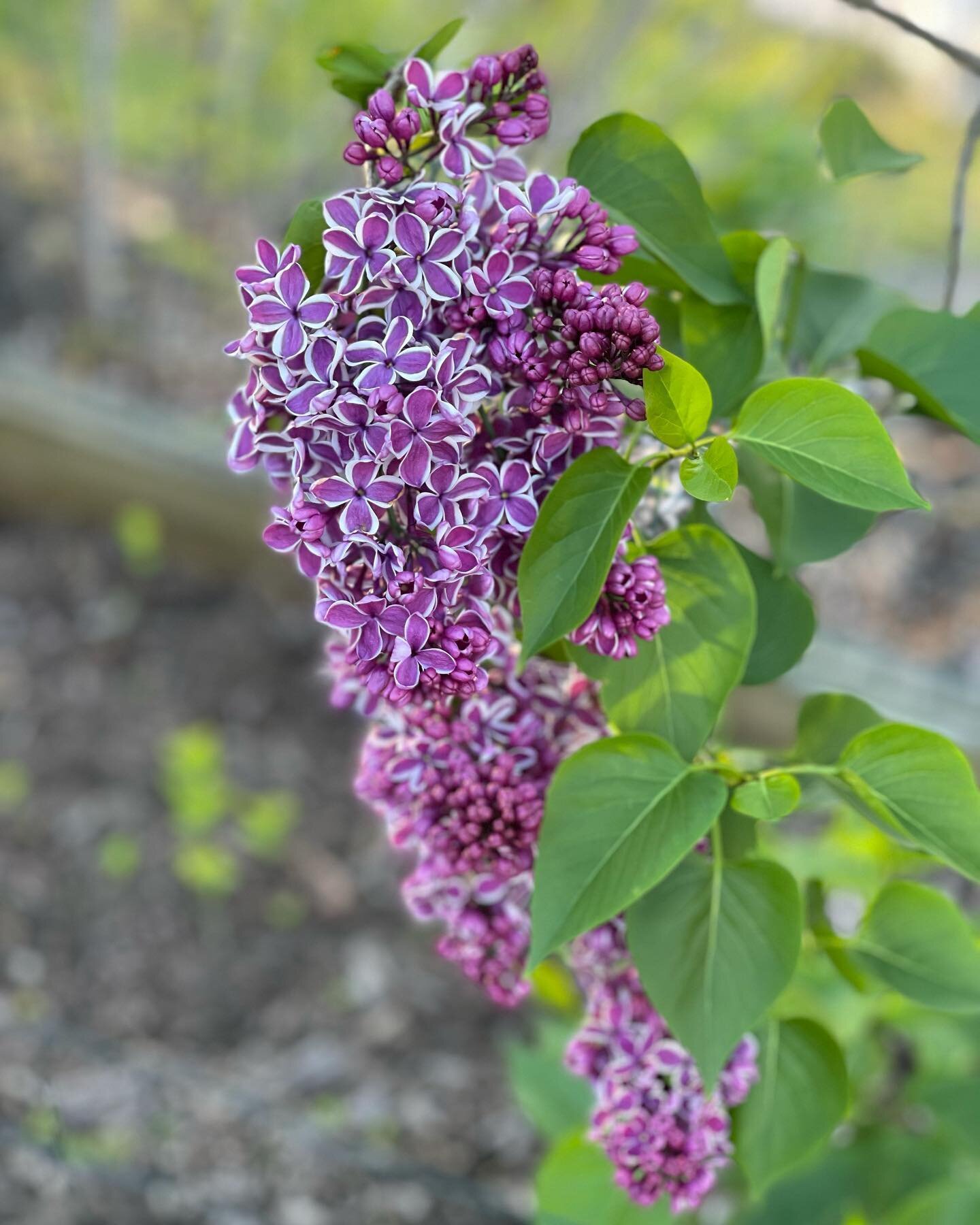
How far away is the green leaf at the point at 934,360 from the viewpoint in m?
0.56

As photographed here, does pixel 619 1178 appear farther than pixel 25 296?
No

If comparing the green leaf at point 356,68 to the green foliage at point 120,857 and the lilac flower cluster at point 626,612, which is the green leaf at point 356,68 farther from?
the green foliage at point 120,857

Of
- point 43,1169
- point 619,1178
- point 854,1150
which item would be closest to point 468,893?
point 619,1178

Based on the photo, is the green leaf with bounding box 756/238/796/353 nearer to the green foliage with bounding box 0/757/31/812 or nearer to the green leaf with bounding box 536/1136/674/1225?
the green leaf with bounding box 536/1136/674/1225

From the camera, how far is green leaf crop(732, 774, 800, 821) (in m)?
0.50

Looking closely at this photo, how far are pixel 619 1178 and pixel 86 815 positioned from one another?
4.78 ft

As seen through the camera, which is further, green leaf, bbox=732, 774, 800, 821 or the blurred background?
the blurred background

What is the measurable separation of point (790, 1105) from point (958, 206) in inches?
22.9

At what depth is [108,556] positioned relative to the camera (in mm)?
2434

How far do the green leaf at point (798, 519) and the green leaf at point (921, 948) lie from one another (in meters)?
0.23

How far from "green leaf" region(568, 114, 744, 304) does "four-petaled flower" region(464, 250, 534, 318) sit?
105 mm

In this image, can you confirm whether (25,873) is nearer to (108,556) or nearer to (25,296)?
(108,556)

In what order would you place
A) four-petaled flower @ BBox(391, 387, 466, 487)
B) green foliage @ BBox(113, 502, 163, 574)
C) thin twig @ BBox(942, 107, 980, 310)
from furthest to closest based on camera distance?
1. green foliage @ BBox(113, 502, 163, 574)
2. thin twig @ BBox(942, 107, 980, 310)
3. four-petaled flower @ BBox(391, 387, 466, 487)

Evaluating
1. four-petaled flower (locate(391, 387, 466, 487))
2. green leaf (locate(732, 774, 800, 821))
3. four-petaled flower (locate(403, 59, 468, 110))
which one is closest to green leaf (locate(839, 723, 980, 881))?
green leaf (locate(732, 774, 800, 821))
